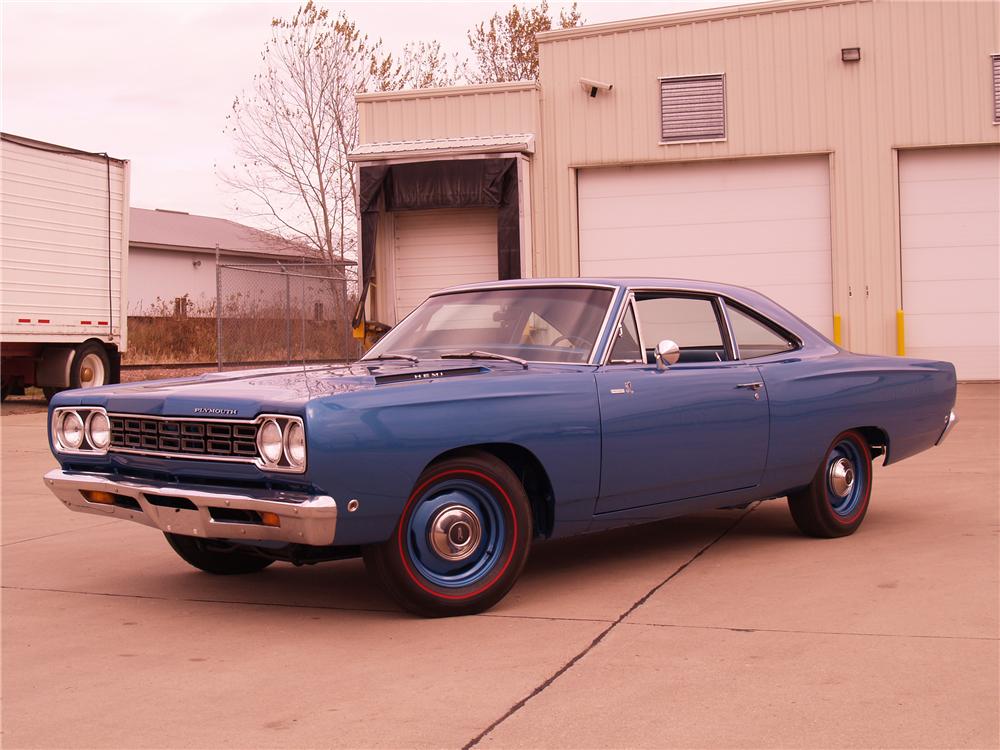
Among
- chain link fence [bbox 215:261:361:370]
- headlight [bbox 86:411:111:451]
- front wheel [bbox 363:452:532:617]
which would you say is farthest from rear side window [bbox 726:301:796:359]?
chain link fence [bbox 215:261:361:370]

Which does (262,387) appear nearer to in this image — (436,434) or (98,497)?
(436,434)

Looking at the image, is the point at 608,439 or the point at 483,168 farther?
the point at 483,168

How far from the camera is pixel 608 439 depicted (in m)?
5.36

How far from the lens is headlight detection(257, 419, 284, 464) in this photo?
453cm

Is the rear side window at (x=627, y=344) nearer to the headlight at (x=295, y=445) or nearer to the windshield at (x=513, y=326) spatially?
the windshield at (x=513, y=326)

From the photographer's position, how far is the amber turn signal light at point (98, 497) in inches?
204

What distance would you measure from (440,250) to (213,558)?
1354 centimetres

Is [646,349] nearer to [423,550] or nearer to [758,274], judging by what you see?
[423,550]

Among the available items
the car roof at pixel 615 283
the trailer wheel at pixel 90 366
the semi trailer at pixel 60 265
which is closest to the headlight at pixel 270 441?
the car roof at pixel 615 283

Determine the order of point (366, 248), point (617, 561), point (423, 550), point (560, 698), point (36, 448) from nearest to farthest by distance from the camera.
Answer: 1. point (560, 698)
2. point (423, 550)
3. point (617, 561)
4. point (36, 448)
5. point (366, 248)

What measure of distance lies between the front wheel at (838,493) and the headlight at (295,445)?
3152mm

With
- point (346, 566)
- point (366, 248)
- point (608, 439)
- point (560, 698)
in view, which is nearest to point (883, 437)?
point (608, 439)

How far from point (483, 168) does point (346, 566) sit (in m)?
12.7

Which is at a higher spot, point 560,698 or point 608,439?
point 608,439
